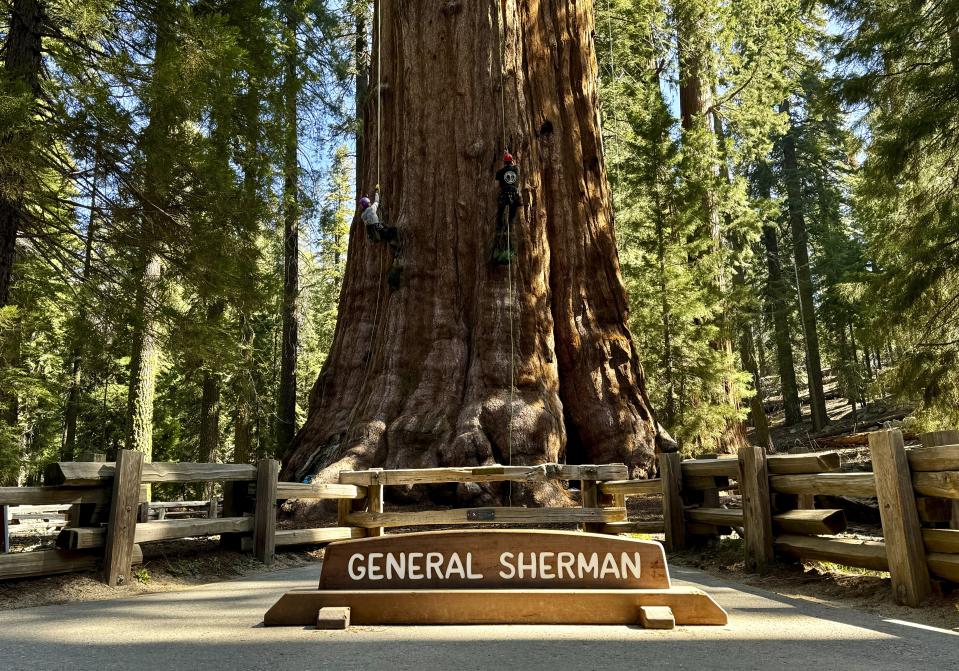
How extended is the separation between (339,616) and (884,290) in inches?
455

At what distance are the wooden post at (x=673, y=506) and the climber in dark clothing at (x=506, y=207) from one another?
4.57 m

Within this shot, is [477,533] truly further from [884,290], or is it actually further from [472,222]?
[884,290]

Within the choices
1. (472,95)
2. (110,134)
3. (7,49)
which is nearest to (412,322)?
(472,95)

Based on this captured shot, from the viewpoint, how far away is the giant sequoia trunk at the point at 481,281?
11.1 meters

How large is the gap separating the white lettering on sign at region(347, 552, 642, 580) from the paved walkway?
299 mm

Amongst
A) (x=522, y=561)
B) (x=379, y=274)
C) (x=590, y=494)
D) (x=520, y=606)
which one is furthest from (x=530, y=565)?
(x=379, y=274)

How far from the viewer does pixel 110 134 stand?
8.75m

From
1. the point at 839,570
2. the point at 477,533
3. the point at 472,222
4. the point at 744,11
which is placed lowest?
the point at 839,570

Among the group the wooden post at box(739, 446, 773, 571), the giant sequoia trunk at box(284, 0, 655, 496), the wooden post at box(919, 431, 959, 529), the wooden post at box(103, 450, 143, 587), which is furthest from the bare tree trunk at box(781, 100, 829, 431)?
the wooden post at box(103, 450, 143, 587)

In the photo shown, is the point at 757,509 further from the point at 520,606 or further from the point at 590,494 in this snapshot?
the point at 520,606

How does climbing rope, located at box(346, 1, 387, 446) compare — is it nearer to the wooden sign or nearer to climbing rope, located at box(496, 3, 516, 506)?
climbing rope, located at box(496, 3, 516, 506)

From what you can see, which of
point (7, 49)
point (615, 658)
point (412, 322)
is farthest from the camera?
point (412, 322)

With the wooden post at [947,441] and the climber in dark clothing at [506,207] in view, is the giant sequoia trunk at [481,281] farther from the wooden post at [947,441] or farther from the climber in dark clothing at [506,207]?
the wooden post at [947,441]

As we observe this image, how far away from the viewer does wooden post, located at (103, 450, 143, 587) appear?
244 inches
